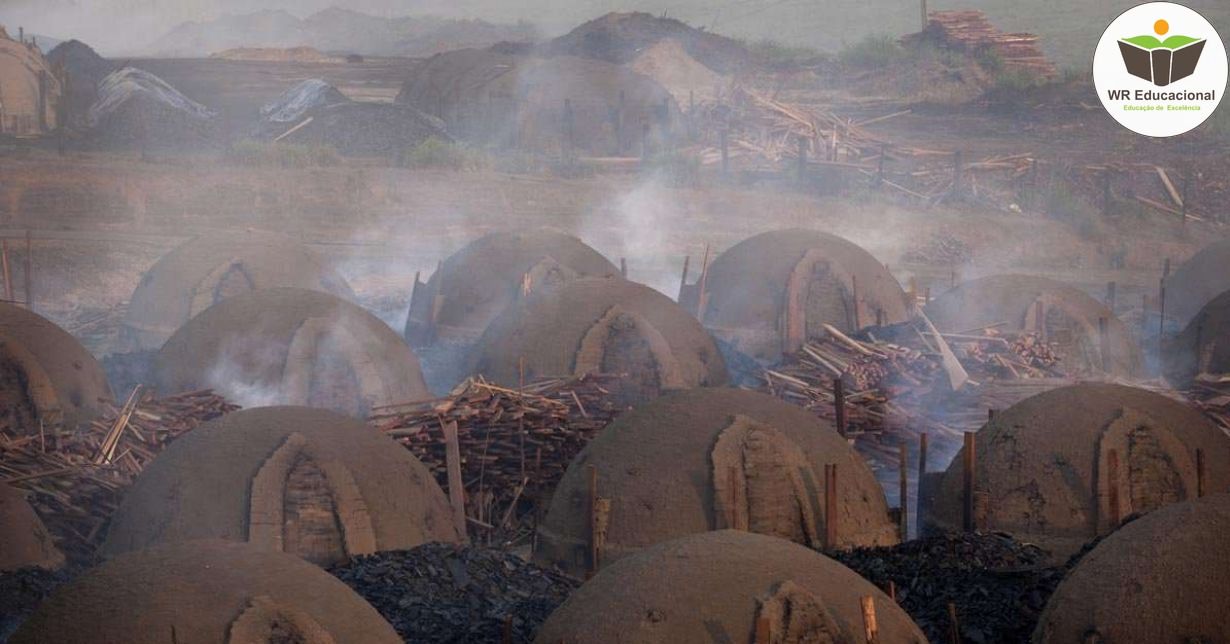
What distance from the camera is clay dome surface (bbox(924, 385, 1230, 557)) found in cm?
1614

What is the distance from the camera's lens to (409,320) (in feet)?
94.2

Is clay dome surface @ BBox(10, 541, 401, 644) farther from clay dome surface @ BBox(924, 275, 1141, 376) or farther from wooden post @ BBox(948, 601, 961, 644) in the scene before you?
clay dome surface @ BBox(924, 275, 1141, 376)

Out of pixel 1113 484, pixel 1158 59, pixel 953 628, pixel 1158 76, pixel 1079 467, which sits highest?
pixel 1158 59

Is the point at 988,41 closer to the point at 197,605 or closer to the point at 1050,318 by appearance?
the point at 1050,318

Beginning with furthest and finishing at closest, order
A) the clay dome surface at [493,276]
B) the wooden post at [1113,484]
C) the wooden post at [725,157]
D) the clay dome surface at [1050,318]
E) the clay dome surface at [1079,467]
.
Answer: the wooden post at [725,157], the clay dome surface at [493,276], the clay dome surface at [1050,318], the clay dome surface at [1079,467], the wooden post at [1113,484]

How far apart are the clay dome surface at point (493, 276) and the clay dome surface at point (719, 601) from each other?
15.3m

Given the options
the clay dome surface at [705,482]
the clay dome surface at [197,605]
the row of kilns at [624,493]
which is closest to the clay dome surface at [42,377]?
the row of kilns at [624,493]

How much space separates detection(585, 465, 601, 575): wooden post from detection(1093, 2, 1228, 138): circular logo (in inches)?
1629

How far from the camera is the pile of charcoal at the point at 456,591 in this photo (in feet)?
43.3

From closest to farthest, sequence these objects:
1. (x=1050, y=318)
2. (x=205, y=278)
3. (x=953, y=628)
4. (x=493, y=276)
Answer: (x=953, y=628)
(x=1050, y=318)
(x=205, y=278)
(x=493, y=276)

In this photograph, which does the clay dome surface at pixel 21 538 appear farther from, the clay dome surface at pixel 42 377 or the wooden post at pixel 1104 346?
the wooden post at pixel 1104 346

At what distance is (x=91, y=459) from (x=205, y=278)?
334 inches

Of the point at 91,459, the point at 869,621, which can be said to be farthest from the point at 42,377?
the point at 869,621

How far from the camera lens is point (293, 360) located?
20.4m
